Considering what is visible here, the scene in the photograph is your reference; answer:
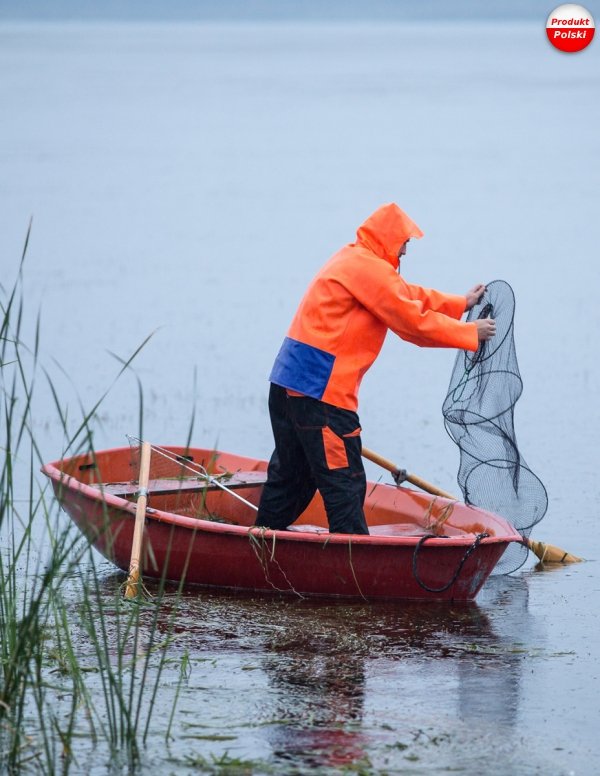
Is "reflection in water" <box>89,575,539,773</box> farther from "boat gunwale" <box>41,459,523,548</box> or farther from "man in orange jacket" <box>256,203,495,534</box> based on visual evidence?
"man in orange jacket" <box>256,203,495,534</box>

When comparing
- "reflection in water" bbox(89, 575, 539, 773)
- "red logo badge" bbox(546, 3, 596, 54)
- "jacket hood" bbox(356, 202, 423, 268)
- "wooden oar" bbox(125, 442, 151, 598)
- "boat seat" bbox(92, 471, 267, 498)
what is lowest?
"reflection in water" bbox(89, 575, 539, 773)

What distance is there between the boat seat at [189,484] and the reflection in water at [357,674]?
0.55 meters

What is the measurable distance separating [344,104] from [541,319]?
24808mm

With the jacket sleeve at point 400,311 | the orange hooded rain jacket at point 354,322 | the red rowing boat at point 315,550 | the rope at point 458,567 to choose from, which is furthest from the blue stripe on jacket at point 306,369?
the rope at point 458,567

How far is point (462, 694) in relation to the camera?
15.9ft

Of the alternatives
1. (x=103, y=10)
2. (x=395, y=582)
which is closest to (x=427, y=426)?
(x=395, y=582)

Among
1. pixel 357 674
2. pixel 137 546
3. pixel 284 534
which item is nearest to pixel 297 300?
pixel 284 534

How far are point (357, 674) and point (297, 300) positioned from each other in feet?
31.6

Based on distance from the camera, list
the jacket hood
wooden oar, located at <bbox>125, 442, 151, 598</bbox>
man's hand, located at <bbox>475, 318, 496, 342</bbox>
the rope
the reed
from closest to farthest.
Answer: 1. the reed
2. wooden oar, located at <bbox>125, 442, 151, 598</bbox>
3. the rope
4. the jacket hood
5. man's hand, located at <bbox>475, 318, 496, 342</bbox>

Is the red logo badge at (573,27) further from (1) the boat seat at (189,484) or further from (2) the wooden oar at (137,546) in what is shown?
(2) the wooden oar at (137,546)

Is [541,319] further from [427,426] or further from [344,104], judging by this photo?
[344,104]

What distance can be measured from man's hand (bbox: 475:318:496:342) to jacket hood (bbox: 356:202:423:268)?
450mm

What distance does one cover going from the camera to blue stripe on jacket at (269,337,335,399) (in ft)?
19.7

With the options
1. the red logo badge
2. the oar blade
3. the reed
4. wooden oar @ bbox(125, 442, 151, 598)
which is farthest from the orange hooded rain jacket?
the red logo badge
